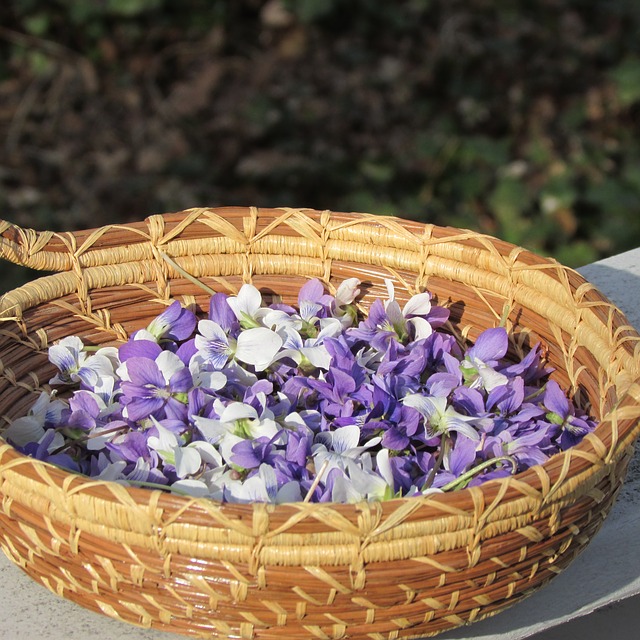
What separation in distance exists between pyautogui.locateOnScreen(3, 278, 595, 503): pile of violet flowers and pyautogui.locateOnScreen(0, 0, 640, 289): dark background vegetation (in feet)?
5.35

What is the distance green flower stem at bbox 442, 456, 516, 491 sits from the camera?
0.99 meters

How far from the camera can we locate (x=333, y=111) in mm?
3107

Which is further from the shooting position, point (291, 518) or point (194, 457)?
point (194, 457)

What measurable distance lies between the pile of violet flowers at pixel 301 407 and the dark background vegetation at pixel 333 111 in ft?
5.35

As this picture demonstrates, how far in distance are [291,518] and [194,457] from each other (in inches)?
9.5

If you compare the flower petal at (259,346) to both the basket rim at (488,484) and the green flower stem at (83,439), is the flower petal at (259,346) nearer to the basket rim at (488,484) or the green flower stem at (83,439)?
the green flower stem at (83,439)

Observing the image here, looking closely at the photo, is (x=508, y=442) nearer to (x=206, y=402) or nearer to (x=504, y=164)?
(x=206, y=402)

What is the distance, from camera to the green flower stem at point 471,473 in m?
0.99

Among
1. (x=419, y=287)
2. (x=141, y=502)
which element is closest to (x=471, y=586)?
(x=141, y=502)

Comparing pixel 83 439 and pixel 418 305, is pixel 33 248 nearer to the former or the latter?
pixel 83 439

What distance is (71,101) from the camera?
10.6 ft

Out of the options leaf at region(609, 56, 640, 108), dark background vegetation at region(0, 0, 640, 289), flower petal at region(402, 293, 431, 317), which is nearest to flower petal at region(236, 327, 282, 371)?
flower petal at region(402, 293, 431, 317)

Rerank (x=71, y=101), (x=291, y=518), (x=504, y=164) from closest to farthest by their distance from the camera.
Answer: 1. (x=291, y=518)
2. (x=504, y=164)
3. (x=71, y=101)

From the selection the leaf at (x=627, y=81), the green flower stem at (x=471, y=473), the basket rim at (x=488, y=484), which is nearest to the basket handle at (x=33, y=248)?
the basket rim at (x=488, y=484)
